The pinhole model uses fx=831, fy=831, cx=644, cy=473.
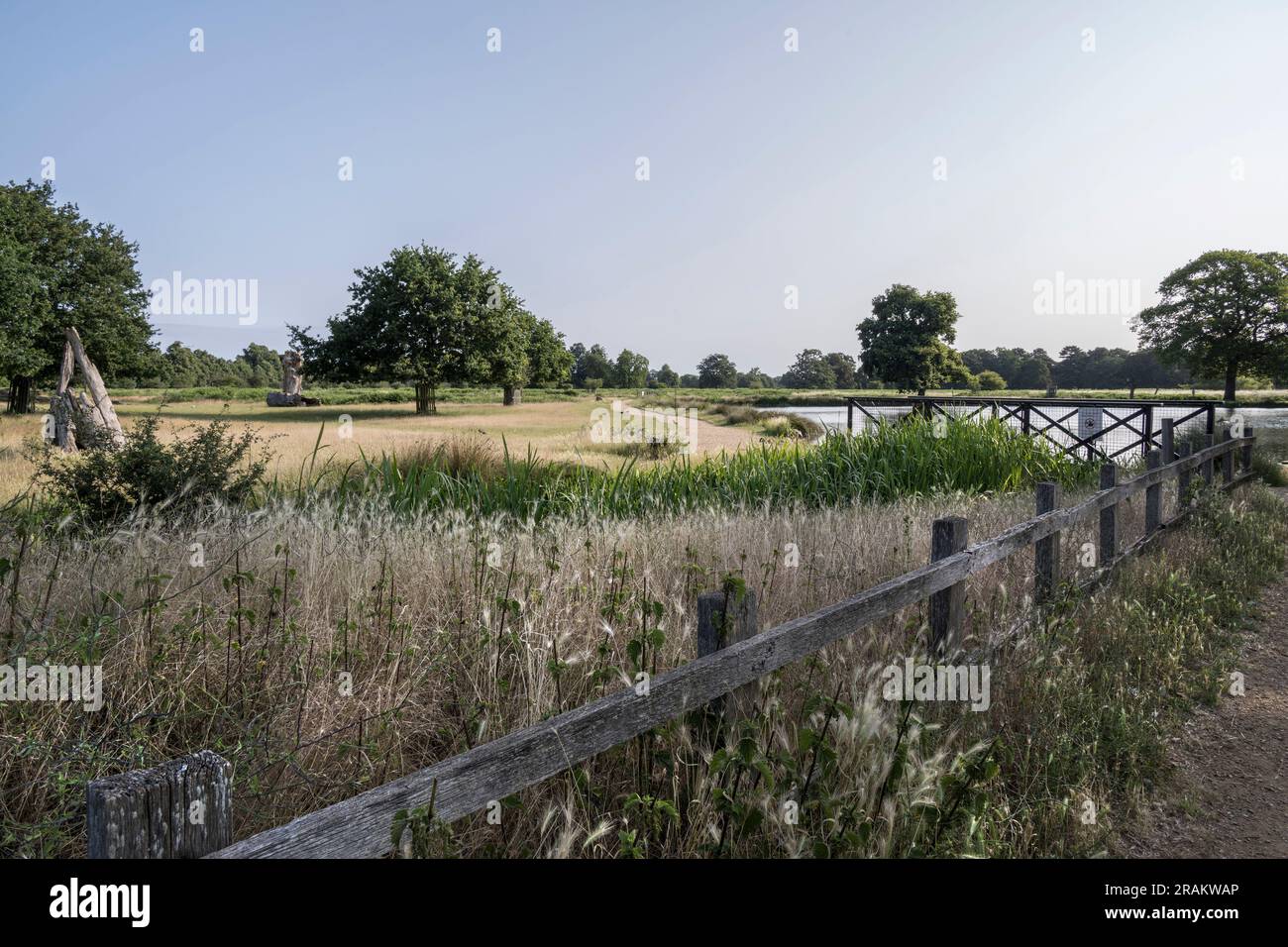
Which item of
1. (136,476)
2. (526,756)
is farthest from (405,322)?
(526,756)

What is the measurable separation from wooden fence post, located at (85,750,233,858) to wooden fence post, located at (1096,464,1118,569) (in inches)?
316

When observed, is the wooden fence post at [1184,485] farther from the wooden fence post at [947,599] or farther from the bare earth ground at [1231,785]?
the wooden fence post at [947,599]

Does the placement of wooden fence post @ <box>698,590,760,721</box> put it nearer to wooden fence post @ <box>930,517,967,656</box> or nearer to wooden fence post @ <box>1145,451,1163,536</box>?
wooden fence post @ <box>930,517,967,656</box>

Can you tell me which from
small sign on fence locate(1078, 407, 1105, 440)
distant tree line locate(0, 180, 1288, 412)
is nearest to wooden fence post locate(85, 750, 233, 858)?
small sign on fence locate(1078, 407, 1105, 440)

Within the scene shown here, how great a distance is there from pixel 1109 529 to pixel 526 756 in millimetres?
7346

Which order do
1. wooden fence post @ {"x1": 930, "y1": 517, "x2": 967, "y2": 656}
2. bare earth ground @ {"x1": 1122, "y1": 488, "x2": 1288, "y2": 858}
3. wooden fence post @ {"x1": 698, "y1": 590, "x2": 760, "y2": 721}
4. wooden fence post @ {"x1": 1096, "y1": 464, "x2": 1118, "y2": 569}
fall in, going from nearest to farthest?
wooden fence post @ {"x1": 698, "y1": 590, "x2": 760, "y2": 721}, bare earth ground @ {"x1": 1122, "y1": 488, "x2": 1288, "y2": 858}, wooden fence post @ {"x1": 930, "y1": 517, "x2": 967, "y2": 656}, wooden fence post @ {"x1": 1096, "y1": 464, "x2": 1118, "y2": 569}

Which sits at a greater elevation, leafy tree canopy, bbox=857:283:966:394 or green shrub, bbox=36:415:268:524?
leafy tree canopy, bbox=857:283:966:394

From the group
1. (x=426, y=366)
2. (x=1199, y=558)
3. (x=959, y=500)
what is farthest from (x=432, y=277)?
(x=1199, y=558)

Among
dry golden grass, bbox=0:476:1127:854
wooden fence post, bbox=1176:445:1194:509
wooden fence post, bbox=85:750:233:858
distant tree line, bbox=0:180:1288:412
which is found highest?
distant tree line, bbox=0:180:1288:412

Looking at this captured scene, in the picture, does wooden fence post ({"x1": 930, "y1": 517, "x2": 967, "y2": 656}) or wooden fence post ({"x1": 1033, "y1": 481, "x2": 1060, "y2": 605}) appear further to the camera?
wooden fence post ({"x1": 1033, "y1": 481, "x2": 1060, "y2": 605})

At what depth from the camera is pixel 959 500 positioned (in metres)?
11.3

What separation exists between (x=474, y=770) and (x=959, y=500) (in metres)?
10.4

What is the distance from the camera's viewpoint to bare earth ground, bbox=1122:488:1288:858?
379cm
